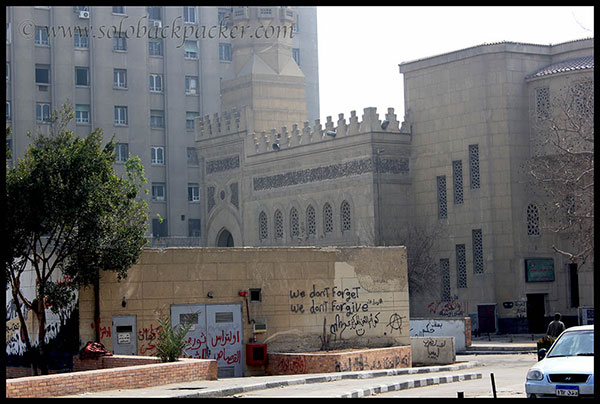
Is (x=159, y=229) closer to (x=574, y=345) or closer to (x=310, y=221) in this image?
(x=310, y=221)

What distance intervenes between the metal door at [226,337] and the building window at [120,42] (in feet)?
131

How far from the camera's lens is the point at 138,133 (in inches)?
2485

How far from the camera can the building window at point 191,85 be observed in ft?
216

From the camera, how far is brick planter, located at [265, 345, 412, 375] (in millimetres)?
24203

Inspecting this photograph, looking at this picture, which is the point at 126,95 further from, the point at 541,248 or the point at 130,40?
the point at 541,248

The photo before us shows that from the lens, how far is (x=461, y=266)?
45219mm

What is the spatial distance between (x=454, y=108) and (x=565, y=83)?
476 cm

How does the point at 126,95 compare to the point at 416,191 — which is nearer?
the point at 416,191

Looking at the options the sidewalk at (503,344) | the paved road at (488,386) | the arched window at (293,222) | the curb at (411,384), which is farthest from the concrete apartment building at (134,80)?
the curb at (411,384)

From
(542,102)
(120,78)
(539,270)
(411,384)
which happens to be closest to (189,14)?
(120,78)

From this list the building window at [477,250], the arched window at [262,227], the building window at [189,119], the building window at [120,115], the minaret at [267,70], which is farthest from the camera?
the building window at [189,119]

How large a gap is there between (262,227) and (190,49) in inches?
712

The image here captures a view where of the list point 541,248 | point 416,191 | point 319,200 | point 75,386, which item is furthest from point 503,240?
point 75,386

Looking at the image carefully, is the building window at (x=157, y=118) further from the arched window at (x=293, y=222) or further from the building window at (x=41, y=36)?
the arched window at (x=293, y=222)
